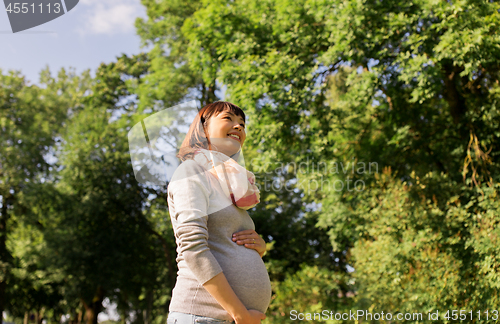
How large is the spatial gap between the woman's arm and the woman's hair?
0.56m

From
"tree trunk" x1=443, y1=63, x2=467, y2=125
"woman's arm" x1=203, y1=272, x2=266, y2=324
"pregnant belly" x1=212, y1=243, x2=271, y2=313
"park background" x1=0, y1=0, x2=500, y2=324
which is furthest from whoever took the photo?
"tree trunk" x1=443, y1=63, x2=467, y2=125

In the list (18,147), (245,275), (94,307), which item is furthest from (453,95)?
(94,307)

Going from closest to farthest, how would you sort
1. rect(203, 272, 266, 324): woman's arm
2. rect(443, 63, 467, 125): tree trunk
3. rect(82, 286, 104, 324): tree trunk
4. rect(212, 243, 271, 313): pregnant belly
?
1. rect(203, 272, 266, 324): woman's arm
2. rect(212, 243, 271, 313): pregnant belly
3. rect(443, 63, 467, 125): tree trunk
4. rect(82, 286, 104, 324): tree trunk

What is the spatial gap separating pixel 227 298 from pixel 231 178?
492mm

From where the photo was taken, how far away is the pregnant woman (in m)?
1.44

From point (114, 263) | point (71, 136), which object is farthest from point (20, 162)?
point (114, 263)

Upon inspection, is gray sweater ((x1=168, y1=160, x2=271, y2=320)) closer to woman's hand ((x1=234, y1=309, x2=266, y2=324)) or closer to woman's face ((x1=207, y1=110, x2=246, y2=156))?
woman's hand ((x1=234, y1=309, x2=266, y2=324))

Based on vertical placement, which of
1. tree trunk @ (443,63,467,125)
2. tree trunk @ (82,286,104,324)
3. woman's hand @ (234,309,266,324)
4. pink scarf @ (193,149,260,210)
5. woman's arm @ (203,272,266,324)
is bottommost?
tree trunk @ (82,286,104,324)

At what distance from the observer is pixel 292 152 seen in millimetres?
8500

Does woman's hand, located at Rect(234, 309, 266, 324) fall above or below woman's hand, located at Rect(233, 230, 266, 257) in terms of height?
below

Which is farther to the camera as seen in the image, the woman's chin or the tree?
the tree

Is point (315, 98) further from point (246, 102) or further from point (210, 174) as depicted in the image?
point (210, 174)

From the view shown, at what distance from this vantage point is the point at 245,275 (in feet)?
5.19

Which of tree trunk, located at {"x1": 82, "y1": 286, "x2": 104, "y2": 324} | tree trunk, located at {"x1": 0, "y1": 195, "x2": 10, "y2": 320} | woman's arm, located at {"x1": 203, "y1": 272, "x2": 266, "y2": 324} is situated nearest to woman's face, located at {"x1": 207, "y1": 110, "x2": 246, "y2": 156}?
woman's arm, located at {"x1": 203, "y1": 272, "x2": 266, "y2": 324}
